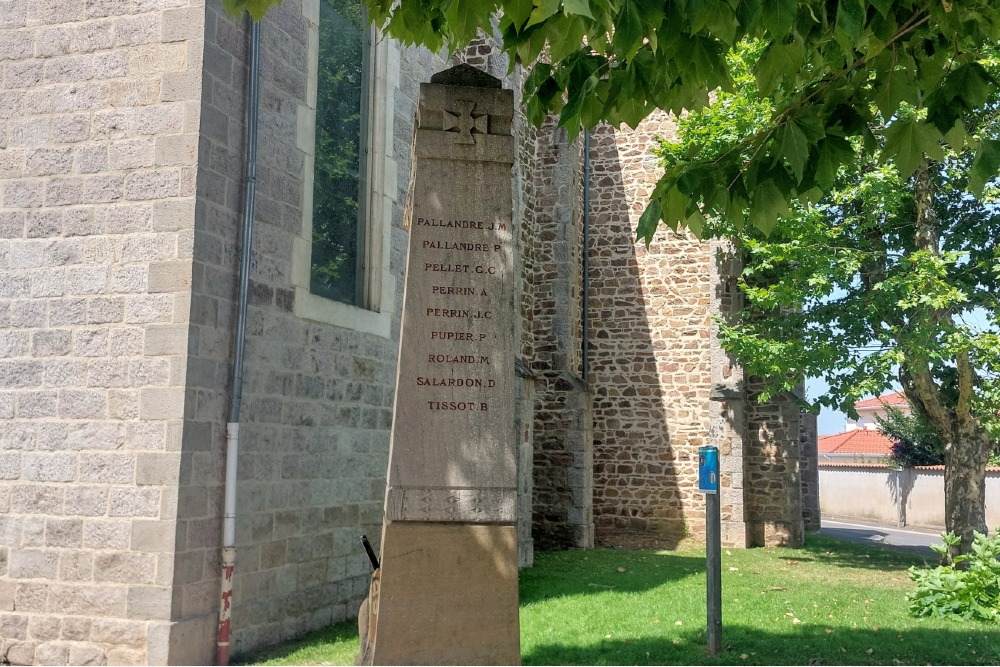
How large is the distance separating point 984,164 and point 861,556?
41.7 feet

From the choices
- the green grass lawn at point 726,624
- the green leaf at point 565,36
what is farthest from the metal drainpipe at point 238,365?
the green leaf at point 565,36

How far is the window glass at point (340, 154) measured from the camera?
8633 mm

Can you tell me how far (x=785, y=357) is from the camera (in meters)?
13.0

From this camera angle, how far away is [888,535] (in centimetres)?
2192

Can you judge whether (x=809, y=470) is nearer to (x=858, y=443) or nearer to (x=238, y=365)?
(x=238, y=365)

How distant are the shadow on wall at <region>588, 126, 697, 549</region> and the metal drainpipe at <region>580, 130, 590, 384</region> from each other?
8.0 inches

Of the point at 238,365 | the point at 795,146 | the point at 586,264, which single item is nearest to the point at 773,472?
the point at 586,264

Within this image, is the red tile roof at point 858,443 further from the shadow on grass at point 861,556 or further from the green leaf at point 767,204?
the green leaf at point 767,204

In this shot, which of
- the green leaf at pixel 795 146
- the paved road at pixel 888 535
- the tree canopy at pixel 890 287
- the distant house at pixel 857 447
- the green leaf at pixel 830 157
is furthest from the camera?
the distant house at pixel 857 447

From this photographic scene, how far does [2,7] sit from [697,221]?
613cm

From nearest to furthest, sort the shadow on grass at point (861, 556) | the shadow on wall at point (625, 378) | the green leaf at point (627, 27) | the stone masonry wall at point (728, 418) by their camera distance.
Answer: the green leaf at point (627, 27), the shadow on grass at point (861, 556), the stone masonry wall at point (728, 418), the shadow on wall at point (625, 378)

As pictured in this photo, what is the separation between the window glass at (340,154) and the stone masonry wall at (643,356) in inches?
367

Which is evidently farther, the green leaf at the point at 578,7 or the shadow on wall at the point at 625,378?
the shadow on wall at the point at 625,378

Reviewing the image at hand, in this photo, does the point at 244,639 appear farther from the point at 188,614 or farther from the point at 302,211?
the point at 302,211
